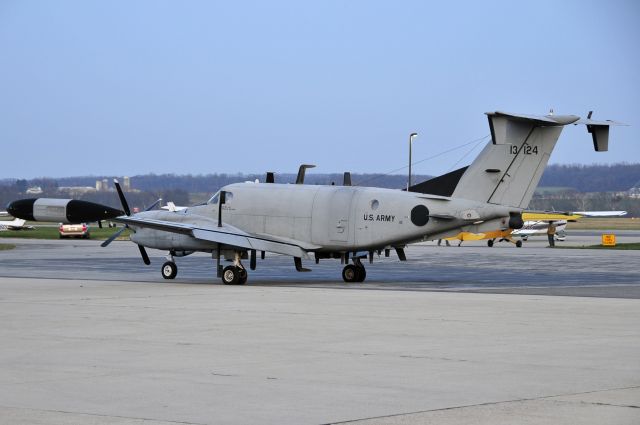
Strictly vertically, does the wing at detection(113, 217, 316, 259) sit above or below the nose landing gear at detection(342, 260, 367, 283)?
above

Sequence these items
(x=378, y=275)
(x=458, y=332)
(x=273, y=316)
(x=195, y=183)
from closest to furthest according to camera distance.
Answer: (x=458, y=332)
(x=273, y=316)
(x=378, y=275)
(x=195, y=183)

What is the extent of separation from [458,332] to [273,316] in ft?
14.9

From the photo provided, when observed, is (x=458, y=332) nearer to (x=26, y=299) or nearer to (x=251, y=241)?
(x=26, y=299)

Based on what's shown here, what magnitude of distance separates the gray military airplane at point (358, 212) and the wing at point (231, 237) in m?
0.03

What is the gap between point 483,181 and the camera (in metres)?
30.9

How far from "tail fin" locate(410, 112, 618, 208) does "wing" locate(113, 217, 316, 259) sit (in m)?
5.54

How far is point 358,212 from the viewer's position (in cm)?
3164

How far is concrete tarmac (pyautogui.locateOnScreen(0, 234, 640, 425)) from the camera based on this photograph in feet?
36.3

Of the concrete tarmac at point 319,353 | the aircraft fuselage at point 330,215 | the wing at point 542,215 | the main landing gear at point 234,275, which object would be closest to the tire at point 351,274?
the aircraft fuselage at point 330,215

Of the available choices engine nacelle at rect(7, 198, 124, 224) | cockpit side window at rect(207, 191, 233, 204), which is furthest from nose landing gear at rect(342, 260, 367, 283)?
engine nacelle at rect(7, 198, 124, 224)

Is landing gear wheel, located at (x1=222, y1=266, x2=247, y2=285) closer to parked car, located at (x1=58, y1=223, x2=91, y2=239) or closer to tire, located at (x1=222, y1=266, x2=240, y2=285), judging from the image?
tire, located at (x1=222, y1=266, x2=240, y2=285)

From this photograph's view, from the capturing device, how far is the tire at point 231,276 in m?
32.0

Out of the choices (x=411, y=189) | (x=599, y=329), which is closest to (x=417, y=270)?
(x=411, y=189)

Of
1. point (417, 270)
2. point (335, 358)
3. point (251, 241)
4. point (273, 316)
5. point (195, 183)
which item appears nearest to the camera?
point (335, 358)
